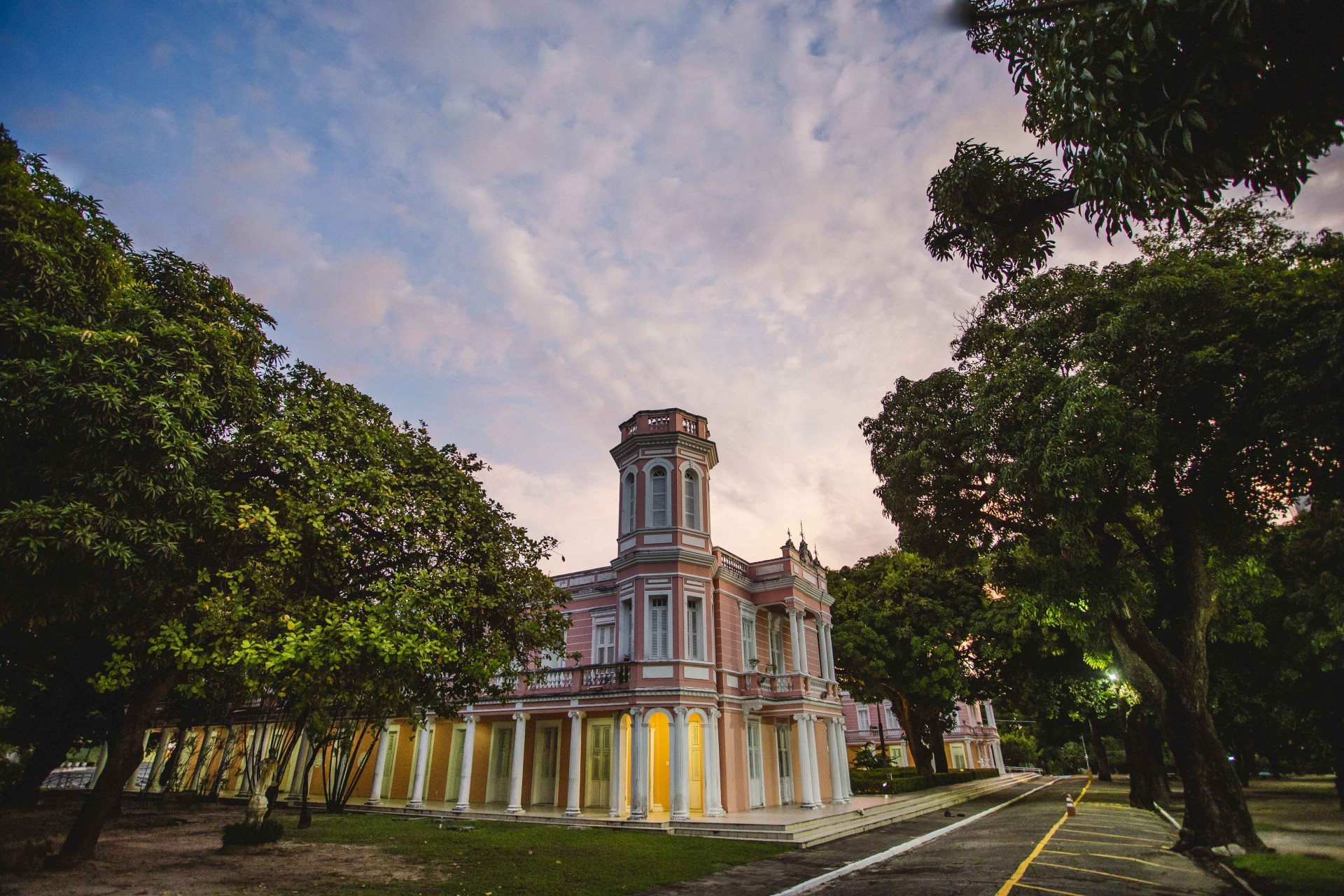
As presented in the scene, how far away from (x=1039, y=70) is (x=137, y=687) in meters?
17.0

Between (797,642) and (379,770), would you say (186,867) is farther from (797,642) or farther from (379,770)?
(797,642)

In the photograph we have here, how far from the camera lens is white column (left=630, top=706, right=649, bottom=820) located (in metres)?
18.6

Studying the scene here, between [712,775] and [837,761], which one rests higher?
[837,761]

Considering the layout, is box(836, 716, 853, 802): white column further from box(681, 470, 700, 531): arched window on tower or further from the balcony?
box(681, 470, 700, 531): arched window on tower

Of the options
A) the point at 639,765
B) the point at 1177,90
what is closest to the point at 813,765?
the point at 639,765

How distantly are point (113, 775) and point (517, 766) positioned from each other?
12517mm

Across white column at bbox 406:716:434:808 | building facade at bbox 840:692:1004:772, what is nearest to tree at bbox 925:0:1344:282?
white column at bbox 406:716:434:808

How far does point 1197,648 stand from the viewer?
13.9m

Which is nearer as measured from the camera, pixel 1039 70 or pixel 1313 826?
pixel 1039 70

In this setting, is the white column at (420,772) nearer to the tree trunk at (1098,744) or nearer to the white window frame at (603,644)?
the white window frame at (603,644)

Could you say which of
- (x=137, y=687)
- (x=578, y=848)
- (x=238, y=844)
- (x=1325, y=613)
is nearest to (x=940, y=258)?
(x=578, y=848)

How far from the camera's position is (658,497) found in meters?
22.5

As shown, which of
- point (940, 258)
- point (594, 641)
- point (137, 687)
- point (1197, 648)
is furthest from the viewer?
point (594, 641)

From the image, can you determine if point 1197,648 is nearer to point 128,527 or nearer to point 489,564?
point 489,564
